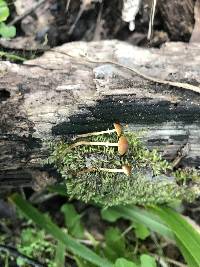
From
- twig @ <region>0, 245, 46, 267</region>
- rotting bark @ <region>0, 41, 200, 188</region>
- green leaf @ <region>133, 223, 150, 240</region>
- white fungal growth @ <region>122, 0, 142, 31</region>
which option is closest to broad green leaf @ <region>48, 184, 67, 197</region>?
rotting bark @ <region>0, 41, 200, 188</region>

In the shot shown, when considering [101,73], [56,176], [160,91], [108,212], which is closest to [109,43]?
[101,73]

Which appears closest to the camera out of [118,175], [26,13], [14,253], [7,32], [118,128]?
[118,128]

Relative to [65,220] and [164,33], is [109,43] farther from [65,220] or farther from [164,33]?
[65,220]

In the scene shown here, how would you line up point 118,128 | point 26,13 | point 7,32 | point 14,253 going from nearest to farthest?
point 118,128 < point 7,32 < point 14,253 < point 26,13

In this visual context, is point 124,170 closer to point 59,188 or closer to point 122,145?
point 122,145

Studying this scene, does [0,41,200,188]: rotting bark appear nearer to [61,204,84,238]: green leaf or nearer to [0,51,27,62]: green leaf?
[0,51,27,62]: green leaf

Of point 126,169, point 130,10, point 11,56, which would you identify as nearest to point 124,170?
point 126,169
